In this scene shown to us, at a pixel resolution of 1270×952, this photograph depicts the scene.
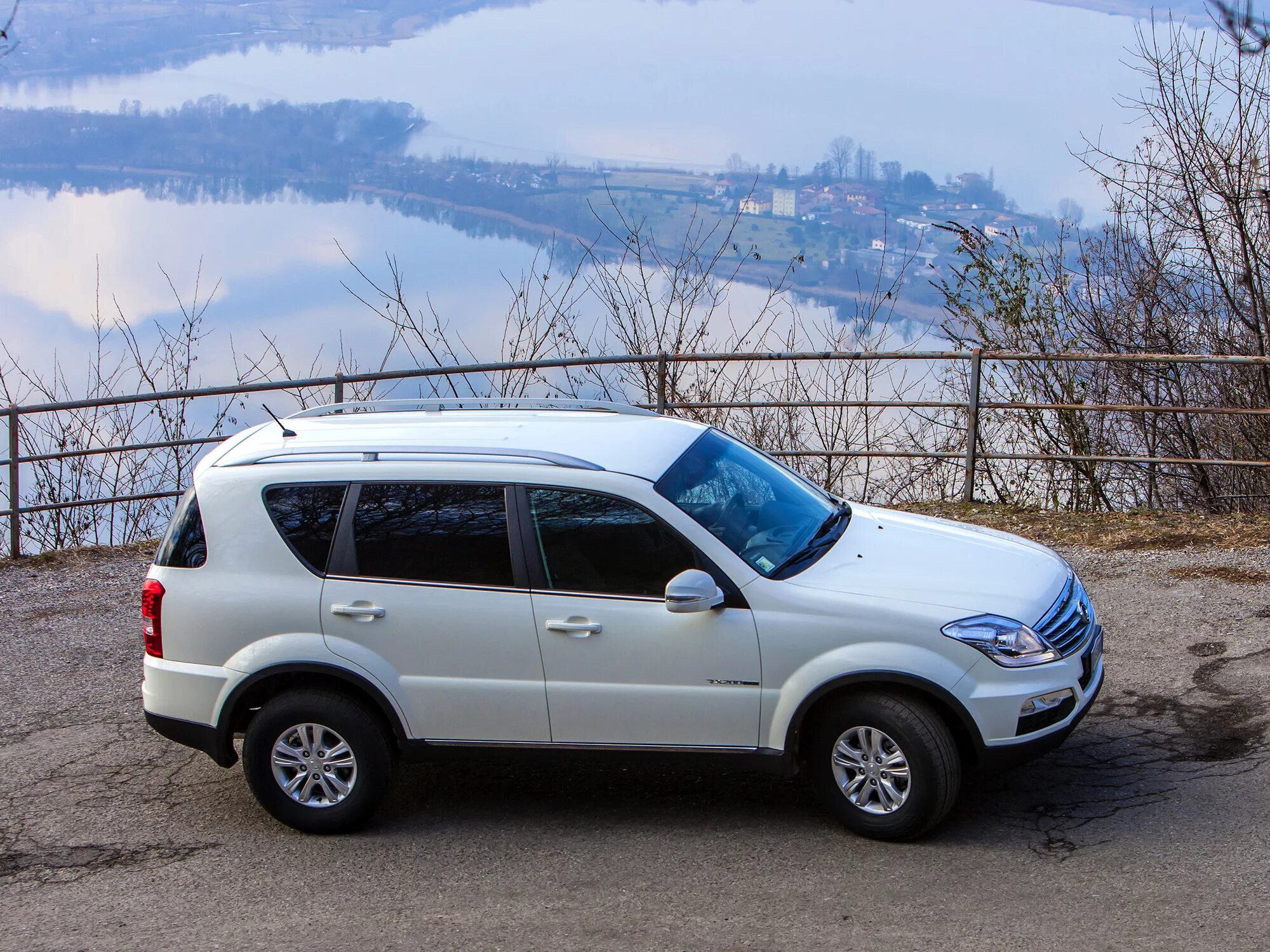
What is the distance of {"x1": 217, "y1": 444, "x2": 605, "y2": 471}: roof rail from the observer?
5211mm

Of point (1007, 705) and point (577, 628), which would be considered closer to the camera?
point (1007, 705)

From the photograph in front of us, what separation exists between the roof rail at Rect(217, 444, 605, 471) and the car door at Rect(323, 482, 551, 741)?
17cm

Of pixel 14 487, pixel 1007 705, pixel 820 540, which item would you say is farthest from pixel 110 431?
pixel 1007 705

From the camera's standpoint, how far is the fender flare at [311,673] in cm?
516

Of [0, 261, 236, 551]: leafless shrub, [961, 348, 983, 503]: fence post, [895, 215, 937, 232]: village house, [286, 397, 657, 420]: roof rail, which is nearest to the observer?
[286, 397, 657, 420]: roof rail

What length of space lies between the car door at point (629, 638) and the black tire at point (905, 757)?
0.31m

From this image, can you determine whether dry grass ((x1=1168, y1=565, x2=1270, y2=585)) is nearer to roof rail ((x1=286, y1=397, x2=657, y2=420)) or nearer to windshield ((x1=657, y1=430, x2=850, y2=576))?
windshield ((x1=657, y1=430, x2=850, y2=576))

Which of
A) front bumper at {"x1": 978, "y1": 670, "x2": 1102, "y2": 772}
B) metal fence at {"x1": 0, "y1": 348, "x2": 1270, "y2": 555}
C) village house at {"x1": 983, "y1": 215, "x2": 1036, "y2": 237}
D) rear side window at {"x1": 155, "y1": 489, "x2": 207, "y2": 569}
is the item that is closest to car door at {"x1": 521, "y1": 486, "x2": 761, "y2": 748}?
front bumper at {"x1": 978, "y1": 670, "x2": 1102, "y2": 772}

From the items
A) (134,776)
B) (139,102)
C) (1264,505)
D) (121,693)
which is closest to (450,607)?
(134,776)

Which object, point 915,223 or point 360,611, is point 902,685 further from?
point 915,223

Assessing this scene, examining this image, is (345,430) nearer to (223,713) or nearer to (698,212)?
(223,713)

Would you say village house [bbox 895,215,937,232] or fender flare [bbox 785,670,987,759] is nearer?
fender flare [bbox 785,670,987,759]

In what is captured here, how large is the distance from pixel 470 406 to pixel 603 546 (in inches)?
63.4

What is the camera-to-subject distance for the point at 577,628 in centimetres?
500
